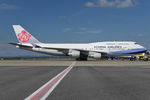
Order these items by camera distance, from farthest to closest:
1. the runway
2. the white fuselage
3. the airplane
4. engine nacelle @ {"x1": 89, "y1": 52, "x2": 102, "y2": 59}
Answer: the white fuselage < the airplane < engine nacelle @ {"x1": 89, "y1": 52, "x2": 102, "y2": 59} < the runway

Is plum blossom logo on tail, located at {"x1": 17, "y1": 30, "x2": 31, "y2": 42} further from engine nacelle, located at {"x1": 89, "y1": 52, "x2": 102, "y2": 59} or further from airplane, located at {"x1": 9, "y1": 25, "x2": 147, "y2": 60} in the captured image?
engine nacelle, located at {"x1": 89, "y1": 52, "x2": 102, "y2": 59}

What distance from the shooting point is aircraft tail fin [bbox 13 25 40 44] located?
41781mm

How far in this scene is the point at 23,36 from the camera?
41.9m

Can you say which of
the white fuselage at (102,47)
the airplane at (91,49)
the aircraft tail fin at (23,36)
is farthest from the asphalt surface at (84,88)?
the aircraft tail fin at (23,36)

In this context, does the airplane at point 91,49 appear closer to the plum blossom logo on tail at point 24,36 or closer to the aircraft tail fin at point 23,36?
the aircraft tail fin at point 23,36

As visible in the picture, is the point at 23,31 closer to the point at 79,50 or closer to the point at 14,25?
the point at 14,25

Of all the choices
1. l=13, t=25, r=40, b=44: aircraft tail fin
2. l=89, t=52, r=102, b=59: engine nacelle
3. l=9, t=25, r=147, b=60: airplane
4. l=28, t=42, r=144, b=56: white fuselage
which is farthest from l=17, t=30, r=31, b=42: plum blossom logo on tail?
l=89, t=52, r=102, b=59: engine nacelle

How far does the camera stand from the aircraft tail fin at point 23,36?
137 feet

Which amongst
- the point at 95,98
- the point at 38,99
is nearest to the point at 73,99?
the point at 95,98

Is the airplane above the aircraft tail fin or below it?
below

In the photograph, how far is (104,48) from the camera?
38.2 m

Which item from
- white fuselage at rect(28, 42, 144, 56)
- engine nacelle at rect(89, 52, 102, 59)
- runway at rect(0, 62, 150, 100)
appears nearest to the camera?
runway at rect(0, 62, 150, 100)

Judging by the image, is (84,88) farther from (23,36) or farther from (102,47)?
(23,36)

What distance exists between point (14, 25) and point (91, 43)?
1733cm
